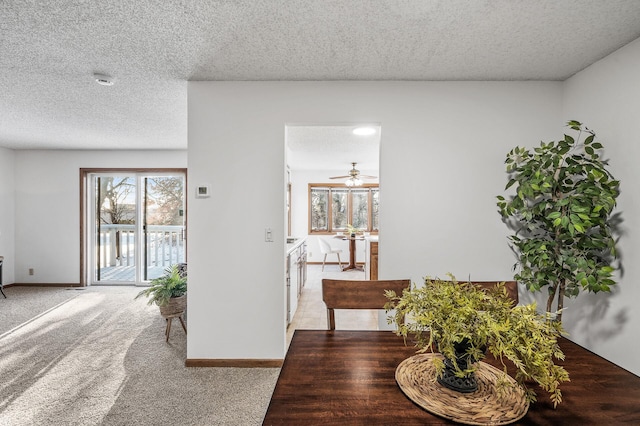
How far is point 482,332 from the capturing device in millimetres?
884

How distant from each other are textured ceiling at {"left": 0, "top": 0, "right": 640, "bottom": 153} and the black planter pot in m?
1.67

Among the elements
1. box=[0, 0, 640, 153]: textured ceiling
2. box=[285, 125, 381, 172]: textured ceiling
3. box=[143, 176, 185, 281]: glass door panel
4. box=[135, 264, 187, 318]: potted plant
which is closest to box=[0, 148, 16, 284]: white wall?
box=[143, 176, 185, 281]: glass door panel

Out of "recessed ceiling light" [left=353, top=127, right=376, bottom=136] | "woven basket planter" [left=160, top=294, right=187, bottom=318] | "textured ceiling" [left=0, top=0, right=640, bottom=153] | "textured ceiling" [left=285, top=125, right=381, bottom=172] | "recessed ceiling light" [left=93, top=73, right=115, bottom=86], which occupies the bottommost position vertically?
"woven basket planter" [left=160, top=294, right=187, bottom=318]

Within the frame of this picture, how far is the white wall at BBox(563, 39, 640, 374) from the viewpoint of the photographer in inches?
76.5

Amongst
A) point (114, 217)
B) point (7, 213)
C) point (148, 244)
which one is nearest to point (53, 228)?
point (7, 213)

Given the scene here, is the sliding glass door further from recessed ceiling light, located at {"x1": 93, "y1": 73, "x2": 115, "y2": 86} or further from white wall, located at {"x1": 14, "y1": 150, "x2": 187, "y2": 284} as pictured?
recessed ceiling light, located at {"x1": 93, "y1": 73, "x2": 115, "y2": 86}

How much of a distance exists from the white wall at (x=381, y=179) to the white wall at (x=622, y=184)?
1.20 feet

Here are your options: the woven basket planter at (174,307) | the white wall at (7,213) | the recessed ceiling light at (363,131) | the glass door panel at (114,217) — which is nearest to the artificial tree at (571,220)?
the recessed ceiling light at (363,131)

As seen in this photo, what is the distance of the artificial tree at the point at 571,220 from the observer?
6.25 feet

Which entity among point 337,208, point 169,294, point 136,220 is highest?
point 337,208

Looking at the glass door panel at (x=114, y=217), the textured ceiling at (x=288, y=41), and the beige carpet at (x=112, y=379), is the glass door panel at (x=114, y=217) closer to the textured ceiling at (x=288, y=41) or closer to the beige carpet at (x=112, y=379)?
the beige carpet at (x=112, y=379)

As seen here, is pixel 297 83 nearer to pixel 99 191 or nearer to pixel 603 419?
pixel 603 419

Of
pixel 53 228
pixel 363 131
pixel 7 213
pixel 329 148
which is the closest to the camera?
pixel 363 131

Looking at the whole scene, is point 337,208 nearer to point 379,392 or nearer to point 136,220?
point 136,220
